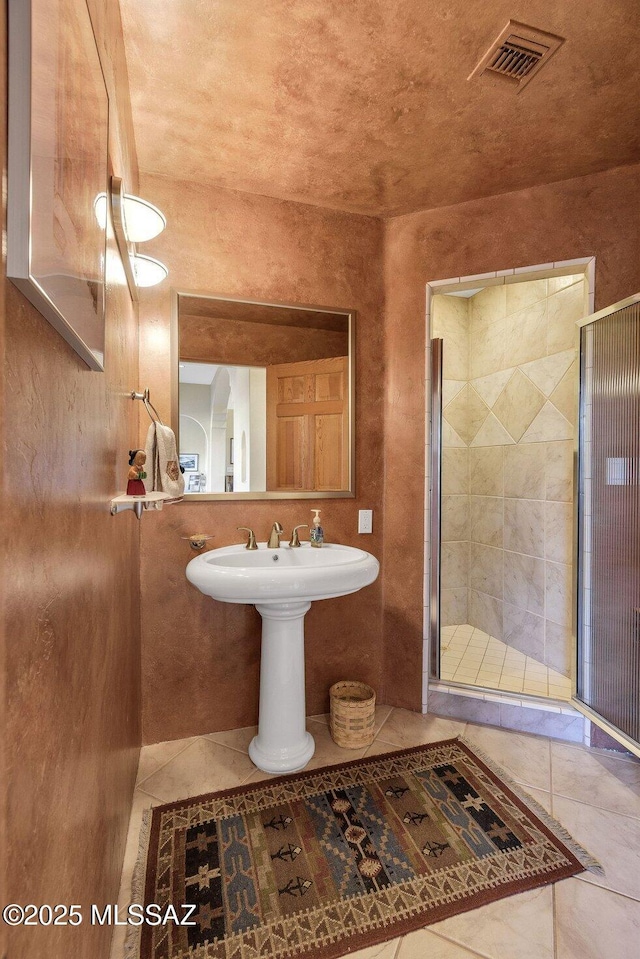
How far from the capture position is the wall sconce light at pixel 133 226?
108 cm

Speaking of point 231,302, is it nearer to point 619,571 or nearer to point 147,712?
point 147,712

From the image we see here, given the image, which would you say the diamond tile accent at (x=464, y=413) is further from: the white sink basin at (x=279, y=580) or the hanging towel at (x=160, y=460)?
the hanging towel at (x=160, y=460)

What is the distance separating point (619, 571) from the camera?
1.80 m

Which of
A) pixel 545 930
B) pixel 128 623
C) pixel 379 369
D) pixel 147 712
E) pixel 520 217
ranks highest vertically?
pixel 520 217

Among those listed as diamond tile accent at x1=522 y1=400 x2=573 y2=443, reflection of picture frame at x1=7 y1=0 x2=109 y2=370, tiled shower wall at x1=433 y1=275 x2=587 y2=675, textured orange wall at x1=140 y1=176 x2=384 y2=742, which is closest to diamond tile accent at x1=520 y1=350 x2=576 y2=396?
tiled shower wall at x1=433 y1=275 x2=587 y2=675

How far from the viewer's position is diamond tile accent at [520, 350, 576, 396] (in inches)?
96.1

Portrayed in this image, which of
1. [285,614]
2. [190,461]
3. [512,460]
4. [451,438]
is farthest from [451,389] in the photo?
[285,614]

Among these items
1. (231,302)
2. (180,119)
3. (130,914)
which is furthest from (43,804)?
(180,119)

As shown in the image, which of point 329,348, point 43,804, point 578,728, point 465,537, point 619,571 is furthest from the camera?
point 465,537

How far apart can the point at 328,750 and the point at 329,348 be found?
1807mm

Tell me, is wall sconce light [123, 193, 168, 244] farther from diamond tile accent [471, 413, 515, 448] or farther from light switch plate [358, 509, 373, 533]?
diamond tile accent [471, 413, 515, 448]

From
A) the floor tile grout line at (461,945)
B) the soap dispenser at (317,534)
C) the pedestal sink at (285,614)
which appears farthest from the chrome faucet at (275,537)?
the floor tile grout line at (461,945)

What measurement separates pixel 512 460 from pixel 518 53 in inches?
76.5

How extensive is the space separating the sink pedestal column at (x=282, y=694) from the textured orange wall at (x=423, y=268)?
63 centimetres
